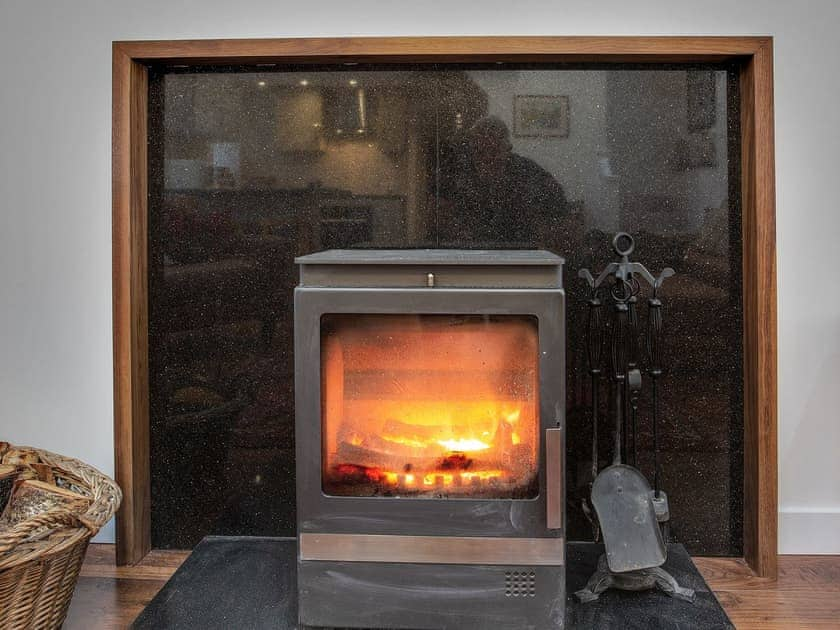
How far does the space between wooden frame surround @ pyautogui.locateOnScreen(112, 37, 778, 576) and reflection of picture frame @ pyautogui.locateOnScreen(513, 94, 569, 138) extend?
0.10 m

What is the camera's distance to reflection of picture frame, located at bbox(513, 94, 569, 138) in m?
1.90

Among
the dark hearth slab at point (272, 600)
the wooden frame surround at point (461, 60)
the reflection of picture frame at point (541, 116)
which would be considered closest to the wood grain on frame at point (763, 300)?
the wooden frame surround at point (461, 60)

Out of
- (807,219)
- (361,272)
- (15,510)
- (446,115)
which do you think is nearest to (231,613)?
(15,510)

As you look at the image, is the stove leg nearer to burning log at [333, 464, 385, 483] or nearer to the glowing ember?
the glowing ember

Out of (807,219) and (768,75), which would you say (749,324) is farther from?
(768,75)

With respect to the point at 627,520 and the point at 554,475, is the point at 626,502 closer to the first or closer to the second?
the point at 627,520

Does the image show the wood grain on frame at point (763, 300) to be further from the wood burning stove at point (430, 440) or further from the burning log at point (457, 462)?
the burning log at point (457, 462)

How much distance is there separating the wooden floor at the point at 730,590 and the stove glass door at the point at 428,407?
1.96 feet

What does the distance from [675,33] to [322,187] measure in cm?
100

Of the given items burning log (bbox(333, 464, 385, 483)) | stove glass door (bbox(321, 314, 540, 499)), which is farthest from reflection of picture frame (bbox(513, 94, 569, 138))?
burning log (bbox(333, 464, 385, 483))

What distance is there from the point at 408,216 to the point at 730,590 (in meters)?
1.22

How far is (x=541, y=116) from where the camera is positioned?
1.90 metres

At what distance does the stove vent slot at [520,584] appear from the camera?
1.47 meters

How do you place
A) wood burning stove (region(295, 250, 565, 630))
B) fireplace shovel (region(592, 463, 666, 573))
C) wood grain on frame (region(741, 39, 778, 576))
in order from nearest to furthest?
wood burning stove (region(295, 250, 565, 630))
fireplace shovel (region(592, 463, 666, 573))
wood grain on frame (region(741, 39, 778, 576))
